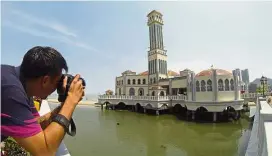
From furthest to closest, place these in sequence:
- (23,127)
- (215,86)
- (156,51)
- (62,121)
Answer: (156,51) → (215,86) → (62,121) → (23,127)

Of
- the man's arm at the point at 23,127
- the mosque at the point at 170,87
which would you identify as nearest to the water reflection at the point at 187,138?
the mosque at the point at 170,87

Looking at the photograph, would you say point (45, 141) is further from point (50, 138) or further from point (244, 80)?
point (244, 80)

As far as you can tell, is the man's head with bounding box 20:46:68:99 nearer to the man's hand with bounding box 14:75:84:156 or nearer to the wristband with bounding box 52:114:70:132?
the man's hand with bounding box 14:75:84:156

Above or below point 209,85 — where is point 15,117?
below

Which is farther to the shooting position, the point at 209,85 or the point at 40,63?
the point at 209,85

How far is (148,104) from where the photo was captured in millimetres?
27422

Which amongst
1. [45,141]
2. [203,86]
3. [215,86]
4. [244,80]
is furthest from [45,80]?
[244,80]

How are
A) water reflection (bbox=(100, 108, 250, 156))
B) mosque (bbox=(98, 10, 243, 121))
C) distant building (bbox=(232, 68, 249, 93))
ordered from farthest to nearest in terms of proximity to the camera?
distant building (bbox=(232, 68, 249, 93)), mosque (bbox=(98, 10, 243, 121)), water reflection (bbox=(100, 108, 250, 156))

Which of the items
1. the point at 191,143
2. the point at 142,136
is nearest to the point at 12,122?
the point at 191,143

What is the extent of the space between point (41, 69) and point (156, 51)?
108 ft

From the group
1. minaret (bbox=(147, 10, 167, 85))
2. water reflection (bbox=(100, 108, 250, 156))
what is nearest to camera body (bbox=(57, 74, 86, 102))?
water reflection (bbox=(100, 108, 250, 156))

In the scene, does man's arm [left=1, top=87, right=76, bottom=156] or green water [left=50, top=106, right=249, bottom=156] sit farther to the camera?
green water [left=50, top=106, right=249, bottom=156]

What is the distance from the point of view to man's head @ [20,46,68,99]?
1204mm

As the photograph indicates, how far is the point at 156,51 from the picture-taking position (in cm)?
3375
